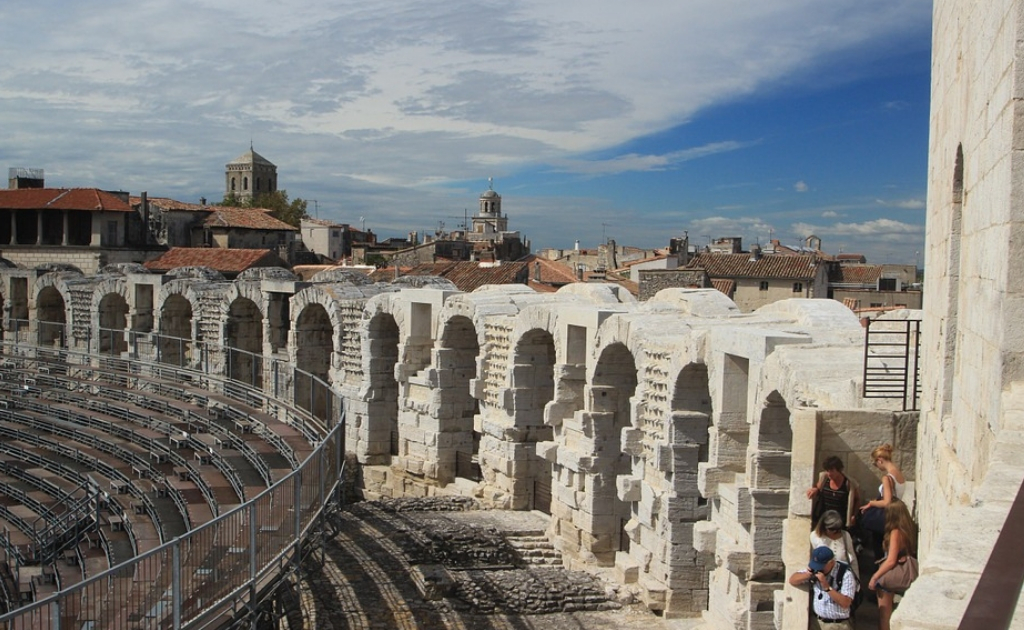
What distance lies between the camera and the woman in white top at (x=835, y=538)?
671cm

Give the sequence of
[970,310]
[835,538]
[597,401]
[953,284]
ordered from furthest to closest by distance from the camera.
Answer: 1. [597,401]
2. [835,538]
3. [953,284]
4. [970,310]

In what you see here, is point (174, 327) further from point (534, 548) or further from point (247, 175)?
point (247, 175)

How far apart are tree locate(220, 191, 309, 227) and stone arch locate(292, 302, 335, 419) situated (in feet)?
132

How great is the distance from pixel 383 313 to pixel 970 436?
15603 mm

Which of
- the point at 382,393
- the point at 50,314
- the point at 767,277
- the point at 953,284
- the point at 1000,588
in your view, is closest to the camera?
the point at 1000,588

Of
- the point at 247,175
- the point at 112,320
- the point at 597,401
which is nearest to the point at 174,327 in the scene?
the point at 112,320

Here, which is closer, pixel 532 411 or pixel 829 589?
pixel 829 589

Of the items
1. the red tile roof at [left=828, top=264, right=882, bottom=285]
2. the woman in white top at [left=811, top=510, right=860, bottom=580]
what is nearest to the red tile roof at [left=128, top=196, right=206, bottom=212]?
the red tile roof at [left=828, top=264, right=882, bottom=285]

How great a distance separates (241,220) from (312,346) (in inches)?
957

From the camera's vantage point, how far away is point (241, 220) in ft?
146

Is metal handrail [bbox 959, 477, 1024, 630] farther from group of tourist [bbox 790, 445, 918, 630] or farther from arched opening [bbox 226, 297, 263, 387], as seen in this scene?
arched opening [bbox 226, 297, 263, 387]

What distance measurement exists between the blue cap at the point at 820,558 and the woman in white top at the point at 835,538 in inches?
3.2

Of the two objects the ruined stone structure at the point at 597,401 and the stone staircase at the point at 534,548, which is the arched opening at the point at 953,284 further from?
the stone staircase at the point at 534,548

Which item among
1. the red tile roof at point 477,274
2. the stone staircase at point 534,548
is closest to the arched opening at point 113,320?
the red tile roof at point 477,274
